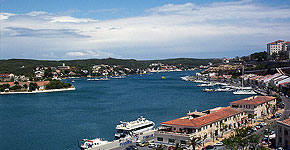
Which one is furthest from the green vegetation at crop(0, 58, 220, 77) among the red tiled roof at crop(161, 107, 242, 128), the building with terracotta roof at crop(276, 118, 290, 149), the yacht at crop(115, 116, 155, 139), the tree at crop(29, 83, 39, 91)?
the building with terracotta roof at crop(276, 118, 290, 149)

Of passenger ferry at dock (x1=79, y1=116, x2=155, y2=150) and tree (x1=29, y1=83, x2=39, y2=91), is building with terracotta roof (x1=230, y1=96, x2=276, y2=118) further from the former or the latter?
tree (x1=29, y1=83, x2=39, y2=91)

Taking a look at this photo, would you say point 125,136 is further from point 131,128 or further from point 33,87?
point 33,87

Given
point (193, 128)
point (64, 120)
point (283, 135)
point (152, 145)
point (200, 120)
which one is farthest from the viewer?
point (64, 120)

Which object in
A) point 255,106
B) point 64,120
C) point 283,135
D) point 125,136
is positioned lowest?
point 64,120

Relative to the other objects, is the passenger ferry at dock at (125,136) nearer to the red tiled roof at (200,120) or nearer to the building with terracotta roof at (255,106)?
the red tiled roof at (200,120)

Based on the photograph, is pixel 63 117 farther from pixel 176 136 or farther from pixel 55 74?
pixel 55 74

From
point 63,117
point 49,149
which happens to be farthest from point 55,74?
point 49,149

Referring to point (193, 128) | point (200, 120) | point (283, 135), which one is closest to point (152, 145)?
point (193, 128)
